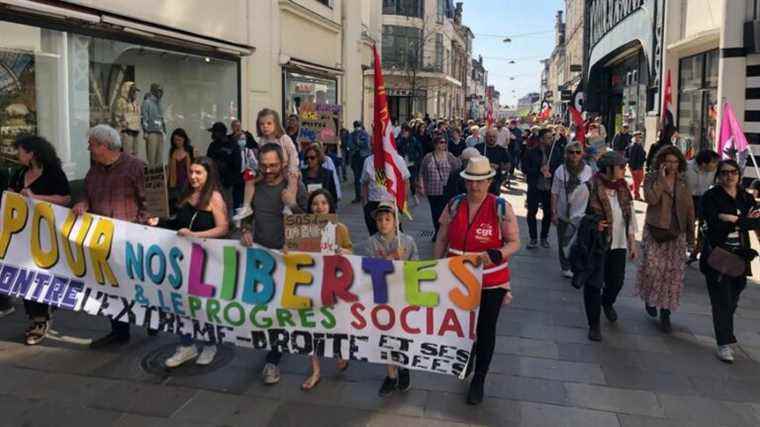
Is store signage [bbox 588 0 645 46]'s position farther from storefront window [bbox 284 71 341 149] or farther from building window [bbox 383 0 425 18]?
building window [bbox 383 0 425 18]

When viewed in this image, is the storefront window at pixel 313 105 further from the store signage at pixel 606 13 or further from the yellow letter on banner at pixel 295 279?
the store signage at pixel 606 13

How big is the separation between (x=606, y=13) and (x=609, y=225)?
2805cm

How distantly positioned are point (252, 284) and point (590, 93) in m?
34.2

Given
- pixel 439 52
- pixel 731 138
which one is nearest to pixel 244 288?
pixel 731 138

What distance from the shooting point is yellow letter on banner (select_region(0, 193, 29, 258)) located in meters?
5.54

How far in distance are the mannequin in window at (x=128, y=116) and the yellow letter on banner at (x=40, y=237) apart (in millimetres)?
5703

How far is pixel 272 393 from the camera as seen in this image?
4.92 m

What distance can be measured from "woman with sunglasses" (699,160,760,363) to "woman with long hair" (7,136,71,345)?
214 inches

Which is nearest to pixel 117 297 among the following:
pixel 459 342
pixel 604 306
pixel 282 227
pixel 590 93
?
pixel 282 227

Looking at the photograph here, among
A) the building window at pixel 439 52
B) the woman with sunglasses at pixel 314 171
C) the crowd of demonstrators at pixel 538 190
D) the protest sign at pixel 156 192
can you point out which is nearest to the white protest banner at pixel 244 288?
the woman with sunglasses at pixel 314 171

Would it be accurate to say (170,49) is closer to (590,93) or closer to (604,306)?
(604,306)

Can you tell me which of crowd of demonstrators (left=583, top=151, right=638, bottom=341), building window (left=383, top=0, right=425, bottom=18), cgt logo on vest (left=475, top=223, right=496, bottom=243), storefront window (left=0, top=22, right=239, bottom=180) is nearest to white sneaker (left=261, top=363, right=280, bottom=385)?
cgt logo on vest (left=475, top=223, right=496, bottom=243)

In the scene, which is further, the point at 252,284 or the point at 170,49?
the point at 170,49

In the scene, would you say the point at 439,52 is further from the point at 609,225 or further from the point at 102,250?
the point at 102,250
